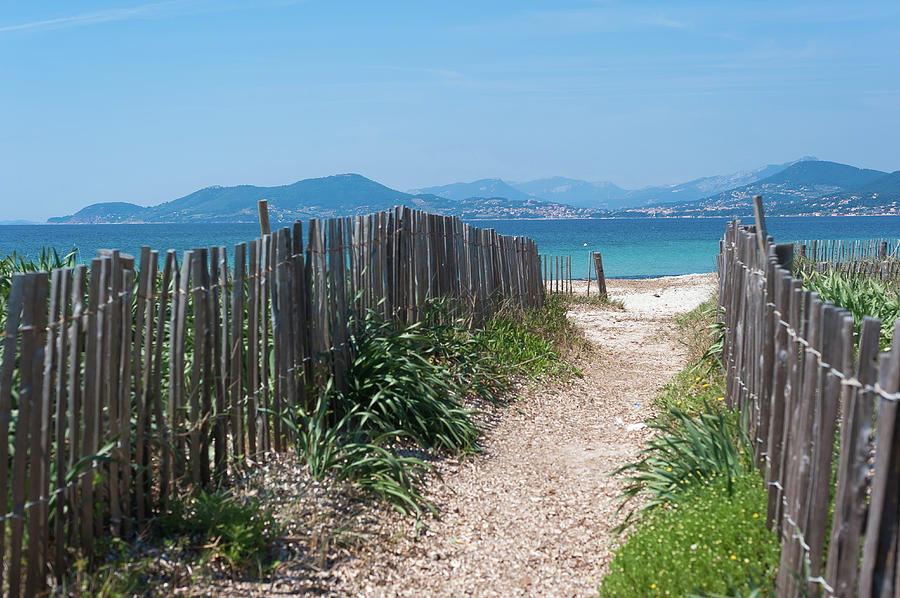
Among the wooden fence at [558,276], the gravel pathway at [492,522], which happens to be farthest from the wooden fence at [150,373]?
the wooden fence at [558,276]

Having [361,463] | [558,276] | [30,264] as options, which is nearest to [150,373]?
[361,463]

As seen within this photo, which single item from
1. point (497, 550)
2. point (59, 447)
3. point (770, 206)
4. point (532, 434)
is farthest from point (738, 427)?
point (770, 206)

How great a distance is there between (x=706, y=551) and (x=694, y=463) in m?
1.20

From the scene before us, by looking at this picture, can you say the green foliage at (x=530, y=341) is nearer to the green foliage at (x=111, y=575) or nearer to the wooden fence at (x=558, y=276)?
the wooden fence at (x=558, y=276)

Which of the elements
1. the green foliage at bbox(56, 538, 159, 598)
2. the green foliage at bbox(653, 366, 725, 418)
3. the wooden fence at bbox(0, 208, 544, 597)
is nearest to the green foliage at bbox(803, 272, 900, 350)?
the green foliage at bbox(653, 366, 725, 418)

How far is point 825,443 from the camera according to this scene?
2.78m

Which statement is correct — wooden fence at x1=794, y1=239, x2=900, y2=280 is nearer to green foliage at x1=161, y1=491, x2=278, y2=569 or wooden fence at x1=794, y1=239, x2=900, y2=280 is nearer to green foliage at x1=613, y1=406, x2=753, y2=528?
green foliage at x1=613, y1=406, x2=753, y2=528

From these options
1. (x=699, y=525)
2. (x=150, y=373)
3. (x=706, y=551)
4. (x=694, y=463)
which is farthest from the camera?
(x=694, y=463)

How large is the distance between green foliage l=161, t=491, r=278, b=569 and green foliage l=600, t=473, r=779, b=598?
5.31 feet

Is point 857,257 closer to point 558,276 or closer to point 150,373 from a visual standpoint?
point 558,276

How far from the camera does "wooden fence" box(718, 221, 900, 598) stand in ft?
7.73

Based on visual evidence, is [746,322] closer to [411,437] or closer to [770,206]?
[411,437]

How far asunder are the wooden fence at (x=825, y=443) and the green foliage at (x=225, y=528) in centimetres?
230

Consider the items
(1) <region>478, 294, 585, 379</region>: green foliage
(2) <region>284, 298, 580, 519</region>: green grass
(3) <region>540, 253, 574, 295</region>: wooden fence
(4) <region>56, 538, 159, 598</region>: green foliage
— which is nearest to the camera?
(4) <region>56, 538, 159, 598</region>: green foliage
